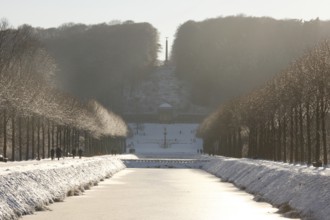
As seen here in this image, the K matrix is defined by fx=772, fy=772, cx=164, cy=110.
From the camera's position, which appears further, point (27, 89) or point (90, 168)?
point (27, 89)

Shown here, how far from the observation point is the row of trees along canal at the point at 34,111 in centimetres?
6640

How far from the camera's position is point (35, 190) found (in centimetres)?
2933

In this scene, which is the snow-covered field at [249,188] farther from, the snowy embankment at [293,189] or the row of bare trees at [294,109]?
the row of bare trees at [294,109]

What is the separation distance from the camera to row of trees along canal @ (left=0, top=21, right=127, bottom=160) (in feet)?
218

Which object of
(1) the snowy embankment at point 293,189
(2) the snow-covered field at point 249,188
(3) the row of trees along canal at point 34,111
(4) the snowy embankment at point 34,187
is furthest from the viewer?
(3) the row of trees along canal at point 34,111

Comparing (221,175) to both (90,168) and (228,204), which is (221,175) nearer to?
(90,168)

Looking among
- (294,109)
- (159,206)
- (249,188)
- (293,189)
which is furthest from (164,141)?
(293,189)

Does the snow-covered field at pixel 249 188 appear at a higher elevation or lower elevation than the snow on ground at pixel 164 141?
lower

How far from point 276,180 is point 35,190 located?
36.0 feet

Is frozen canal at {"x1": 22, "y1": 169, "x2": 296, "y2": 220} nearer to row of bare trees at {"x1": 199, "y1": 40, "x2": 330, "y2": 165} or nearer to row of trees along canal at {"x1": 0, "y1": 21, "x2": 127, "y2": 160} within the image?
row of bare trees at {"x1": 199, "y1": 40, "x2": 330, "y2": 165}

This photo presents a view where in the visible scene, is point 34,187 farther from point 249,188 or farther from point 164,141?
point 164,141

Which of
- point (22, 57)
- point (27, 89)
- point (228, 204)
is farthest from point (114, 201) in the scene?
point (22, 57)

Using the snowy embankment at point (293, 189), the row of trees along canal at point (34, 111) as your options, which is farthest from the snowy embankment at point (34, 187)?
the row of trees along canal at point (34, 111)

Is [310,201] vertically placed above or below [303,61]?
below
